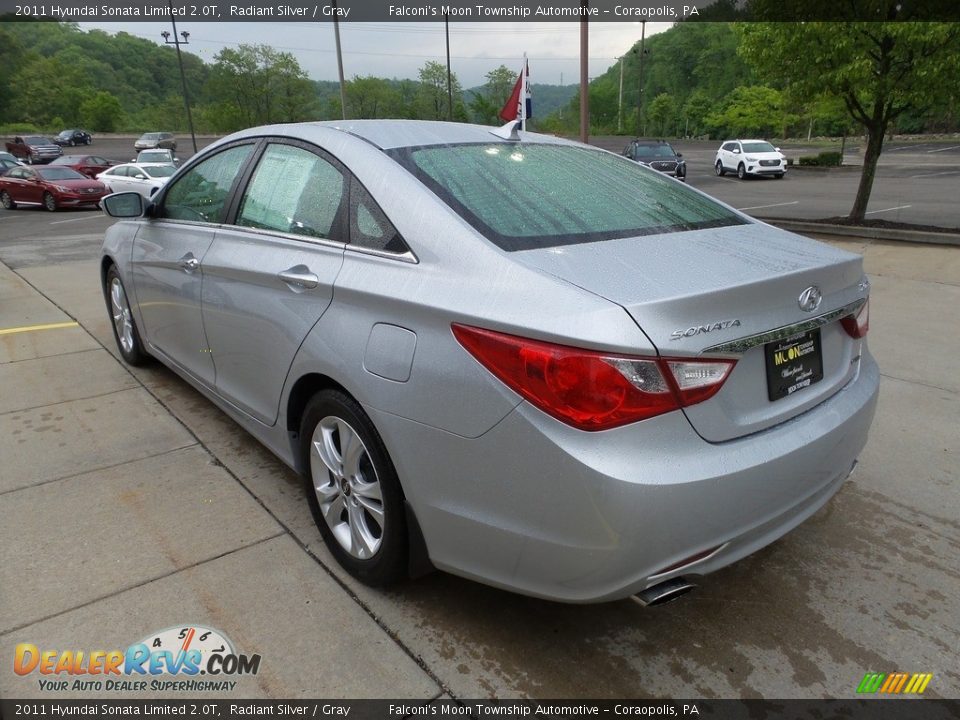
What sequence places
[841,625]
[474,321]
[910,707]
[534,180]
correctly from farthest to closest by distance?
[534,180]
[841,625]
[910,707]
[474,321]

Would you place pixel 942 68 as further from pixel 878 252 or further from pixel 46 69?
pixel 46 69

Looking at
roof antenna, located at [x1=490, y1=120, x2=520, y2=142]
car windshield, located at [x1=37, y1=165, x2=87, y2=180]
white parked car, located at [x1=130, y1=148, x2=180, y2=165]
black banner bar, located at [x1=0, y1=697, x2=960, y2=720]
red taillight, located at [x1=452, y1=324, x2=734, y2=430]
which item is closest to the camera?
red taillight, located at [x1=452, y1=324, x2=734, y2=430]

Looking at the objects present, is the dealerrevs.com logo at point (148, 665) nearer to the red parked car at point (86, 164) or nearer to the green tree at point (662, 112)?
the red parked car at point (86, 164)

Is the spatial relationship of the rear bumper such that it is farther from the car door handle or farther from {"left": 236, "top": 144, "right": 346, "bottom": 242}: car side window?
{"left": 236, "top": 144, "right": 346, "bottom": 242}: car side window

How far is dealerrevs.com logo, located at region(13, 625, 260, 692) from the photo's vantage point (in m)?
2.14

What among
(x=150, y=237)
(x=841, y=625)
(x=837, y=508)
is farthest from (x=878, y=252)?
(x=150, y=237)

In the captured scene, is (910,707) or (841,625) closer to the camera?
(910,707)

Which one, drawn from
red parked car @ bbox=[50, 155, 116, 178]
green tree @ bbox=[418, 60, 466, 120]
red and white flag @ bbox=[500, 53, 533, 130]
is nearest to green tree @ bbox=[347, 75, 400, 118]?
green tree @ bbox=[418, 60, 466, 120]

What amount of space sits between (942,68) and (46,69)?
10259 cm

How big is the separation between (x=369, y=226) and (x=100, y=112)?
3875 inches

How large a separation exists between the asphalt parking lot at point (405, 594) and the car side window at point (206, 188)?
4.00 ft

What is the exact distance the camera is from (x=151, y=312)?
416 cm

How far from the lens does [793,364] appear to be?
6.86ft

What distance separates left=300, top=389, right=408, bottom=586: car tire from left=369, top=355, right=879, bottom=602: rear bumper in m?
0.12
